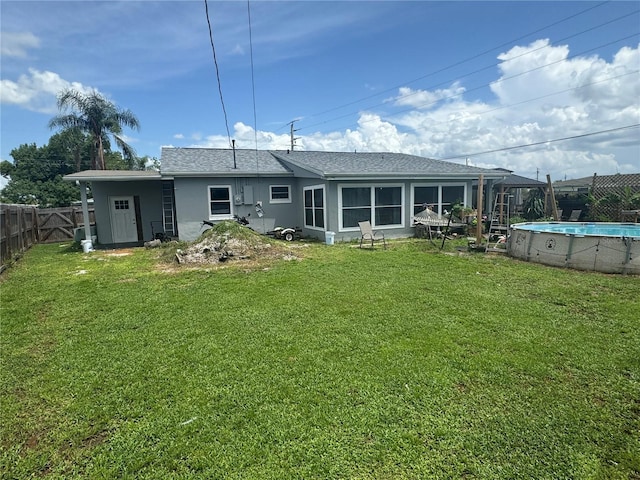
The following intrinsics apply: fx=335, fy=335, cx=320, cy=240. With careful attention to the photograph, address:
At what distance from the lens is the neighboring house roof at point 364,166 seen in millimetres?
12625

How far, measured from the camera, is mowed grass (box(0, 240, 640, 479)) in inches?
90.8

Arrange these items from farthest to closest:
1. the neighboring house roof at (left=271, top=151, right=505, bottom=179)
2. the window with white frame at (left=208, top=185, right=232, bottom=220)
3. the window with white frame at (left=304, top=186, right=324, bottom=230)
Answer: the window with white frame at (left=208, top=185, right=232, bottom=220)
the window with white frame at (left=304, top=186, right=324, bottom=230)
the neighboring house roof at (left=271, top=151, right=505, bottom=179)

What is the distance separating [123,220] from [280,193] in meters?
6.58

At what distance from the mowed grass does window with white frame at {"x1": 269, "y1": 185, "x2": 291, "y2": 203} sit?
28.3 ft

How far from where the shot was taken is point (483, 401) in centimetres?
288

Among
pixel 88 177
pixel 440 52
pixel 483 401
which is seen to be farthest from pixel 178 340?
pixel 440 52

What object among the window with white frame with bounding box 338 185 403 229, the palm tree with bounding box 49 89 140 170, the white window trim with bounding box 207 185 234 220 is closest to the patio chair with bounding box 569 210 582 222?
the window with white frame with bounding box 338 185 403 229

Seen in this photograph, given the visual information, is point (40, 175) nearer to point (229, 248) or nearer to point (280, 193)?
point (280, 193)

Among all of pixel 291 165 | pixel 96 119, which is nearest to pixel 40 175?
pixel 96 119

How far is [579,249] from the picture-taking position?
747cm

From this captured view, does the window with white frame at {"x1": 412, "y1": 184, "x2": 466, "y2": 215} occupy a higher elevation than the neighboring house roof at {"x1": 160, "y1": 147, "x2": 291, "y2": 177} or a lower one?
lower

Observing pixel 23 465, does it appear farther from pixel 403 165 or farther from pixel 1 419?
pixel 403 165

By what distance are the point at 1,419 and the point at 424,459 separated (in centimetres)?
338

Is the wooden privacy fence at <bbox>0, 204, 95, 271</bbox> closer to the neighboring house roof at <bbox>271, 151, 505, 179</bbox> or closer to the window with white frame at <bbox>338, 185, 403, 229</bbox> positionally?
the neighboring house roof at <bbox>271, 151, 505, 179</bbox>
